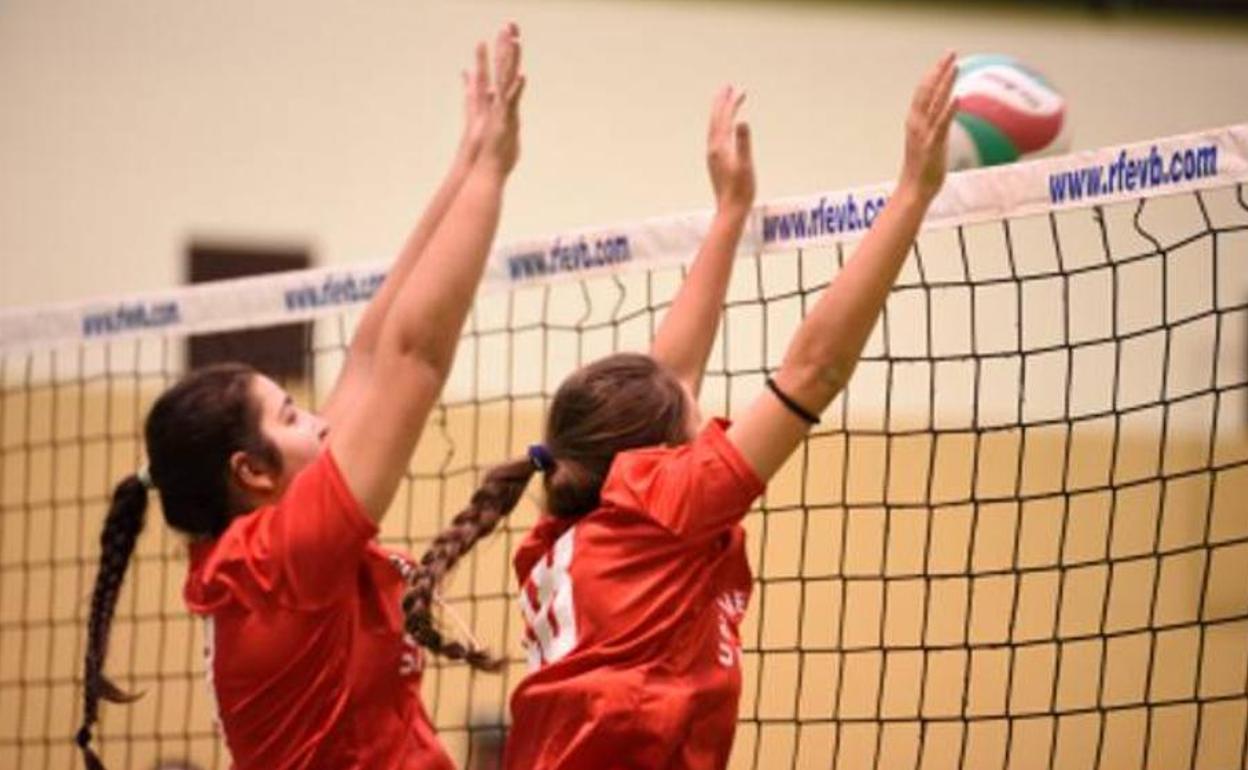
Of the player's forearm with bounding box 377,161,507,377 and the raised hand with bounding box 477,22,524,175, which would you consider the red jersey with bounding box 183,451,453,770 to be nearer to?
the player's forearm with bounding box 377,161,507,377

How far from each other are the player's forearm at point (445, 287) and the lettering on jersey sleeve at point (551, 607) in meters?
0.37

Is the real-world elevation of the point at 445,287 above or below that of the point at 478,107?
below

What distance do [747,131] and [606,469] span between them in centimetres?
73

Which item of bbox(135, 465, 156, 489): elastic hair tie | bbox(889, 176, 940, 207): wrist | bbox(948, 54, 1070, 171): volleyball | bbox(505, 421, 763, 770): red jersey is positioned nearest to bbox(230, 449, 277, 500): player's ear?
bbox(135, 465, 156, 489): elastic hair tie

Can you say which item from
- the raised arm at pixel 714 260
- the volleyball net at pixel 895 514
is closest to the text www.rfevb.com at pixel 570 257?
the raised arm at pixel 714 260

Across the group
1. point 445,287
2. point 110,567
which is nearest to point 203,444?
point 110,567

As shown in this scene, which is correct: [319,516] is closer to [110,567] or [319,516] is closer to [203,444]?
[203,444]

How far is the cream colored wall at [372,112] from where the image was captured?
773cm

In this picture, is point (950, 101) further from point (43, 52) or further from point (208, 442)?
point (43, 52)

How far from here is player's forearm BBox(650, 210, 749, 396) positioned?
3.47m

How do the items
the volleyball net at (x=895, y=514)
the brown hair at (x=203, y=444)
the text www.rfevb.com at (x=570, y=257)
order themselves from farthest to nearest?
the volleyball net at (x=895, y=514) → the text www.rfevb.com at (x=570, y=257) → the brown hair at (x=203, y=444)

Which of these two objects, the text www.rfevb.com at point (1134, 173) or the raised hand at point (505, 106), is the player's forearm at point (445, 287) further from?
the text www.rfevb.com at point (1134, 173)

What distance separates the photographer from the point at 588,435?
2.99 metres

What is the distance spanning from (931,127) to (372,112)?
5.44 meters
